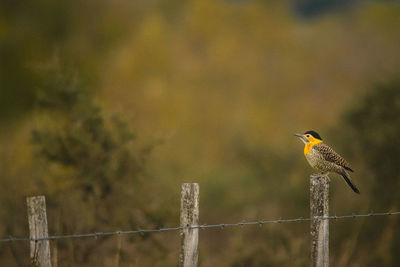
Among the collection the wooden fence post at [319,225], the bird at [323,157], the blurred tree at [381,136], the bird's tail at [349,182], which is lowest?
the wooden fence post at [319,225]

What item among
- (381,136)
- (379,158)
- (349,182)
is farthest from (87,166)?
(381,136)

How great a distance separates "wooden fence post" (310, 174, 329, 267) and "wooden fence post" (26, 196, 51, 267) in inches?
89.1

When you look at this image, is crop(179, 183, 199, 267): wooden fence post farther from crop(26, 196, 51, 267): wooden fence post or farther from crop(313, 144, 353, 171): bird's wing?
crop(313, 144, 353, 171): bird's wing

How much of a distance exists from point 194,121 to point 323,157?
2568 cm

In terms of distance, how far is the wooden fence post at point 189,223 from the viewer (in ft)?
16.4

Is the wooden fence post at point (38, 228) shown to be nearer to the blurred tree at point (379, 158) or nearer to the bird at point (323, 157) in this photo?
the bird at point (323, 157)

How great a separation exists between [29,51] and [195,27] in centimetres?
1342

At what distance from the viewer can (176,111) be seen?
31.0 m

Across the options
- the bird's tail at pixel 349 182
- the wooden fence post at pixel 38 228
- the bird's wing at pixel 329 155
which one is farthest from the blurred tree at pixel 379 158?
the wooden fence post at pixel 38 228

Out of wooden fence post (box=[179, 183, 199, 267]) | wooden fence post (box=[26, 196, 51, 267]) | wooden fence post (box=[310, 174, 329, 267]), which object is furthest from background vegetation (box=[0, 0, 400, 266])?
wooden fence post (box=[310, 174, 329, 267])

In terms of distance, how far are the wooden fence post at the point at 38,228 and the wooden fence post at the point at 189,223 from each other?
41.0 inches

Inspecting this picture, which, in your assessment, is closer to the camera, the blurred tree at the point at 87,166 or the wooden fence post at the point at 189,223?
the wooden fence post at the point at 189,223

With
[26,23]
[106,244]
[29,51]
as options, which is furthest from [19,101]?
[106,244]

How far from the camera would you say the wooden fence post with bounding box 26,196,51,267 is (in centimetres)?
479
